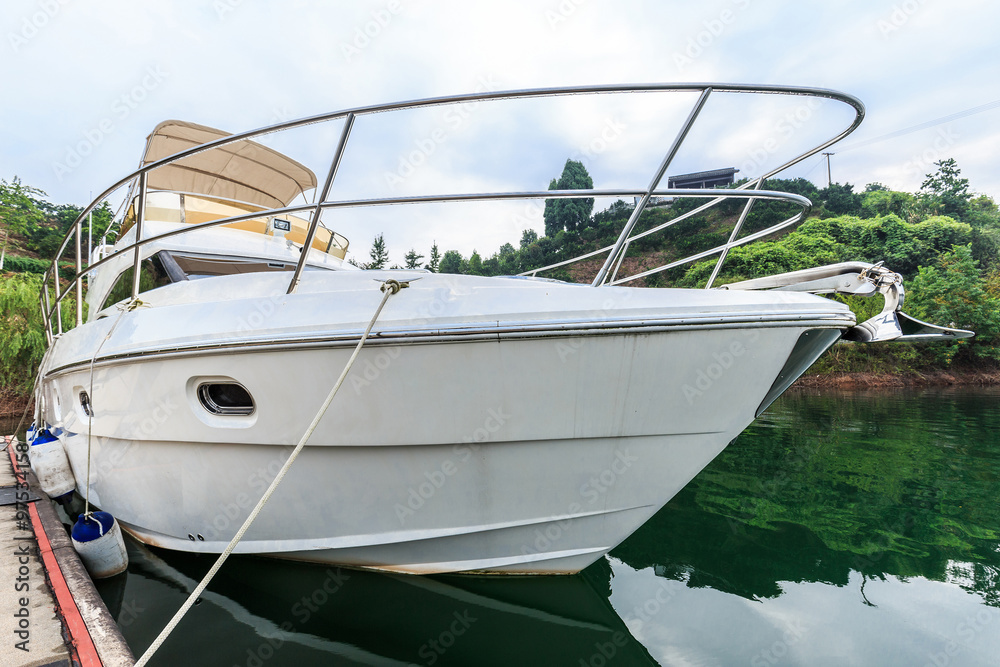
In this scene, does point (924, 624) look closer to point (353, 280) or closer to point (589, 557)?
point (589, 557)

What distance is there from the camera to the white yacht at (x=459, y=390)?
78.7 inches

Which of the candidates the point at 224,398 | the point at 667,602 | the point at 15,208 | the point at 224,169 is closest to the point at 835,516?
the point at 667,602

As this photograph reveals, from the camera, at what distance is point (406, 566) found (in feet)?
8.16

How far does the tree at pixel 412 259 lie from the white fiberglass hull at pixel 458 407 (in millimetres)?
302

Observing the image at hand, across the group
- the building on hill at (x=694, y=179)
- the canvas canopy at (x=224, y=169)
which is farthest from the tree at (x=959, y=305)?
the canvas canopy at (x=224, y=169)

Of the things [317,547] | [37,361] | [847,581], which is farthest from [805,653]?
[37,361]

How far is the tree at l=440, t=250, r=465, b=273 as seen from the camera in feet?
8.29

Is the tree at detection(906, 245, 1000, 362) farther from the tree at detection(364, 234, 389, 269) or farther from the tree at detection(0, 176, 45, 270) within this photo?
the tree at detection(0, 176, 45, 270)

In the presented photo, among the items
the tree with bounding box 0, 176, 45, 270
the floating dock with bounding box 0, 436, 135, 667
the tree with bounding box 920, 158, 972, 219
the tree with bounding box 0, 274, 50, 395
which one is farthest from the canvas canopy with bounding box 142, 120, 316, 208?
the tree with bounding box 920, 158, 972, 219

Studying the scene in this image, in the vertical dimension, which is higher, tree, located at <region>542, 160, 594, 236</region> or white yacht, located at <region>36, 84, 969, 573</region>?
tree, located at <region>542, 160, 594, 236</region>

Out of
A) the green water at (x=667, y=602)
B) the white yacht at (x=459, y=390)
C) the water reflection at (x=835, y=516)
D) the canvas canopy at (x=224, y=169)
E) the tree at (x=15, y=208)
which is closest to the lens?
the white yacht at (x=459, y=390)

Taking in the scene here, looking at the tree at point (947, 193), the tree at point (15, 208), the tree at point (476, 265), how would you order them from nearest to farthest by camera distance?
the tree at point (476, 265) → the tree at point (15, 208) → the tree at point (947, 193)

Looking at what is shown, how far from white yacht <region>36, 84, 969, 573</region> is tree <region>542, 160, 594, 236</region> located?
0.79 ft

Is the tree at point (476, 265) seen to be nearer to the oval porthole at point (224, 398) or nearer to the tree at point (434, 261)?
the tree at point (434, 261)
